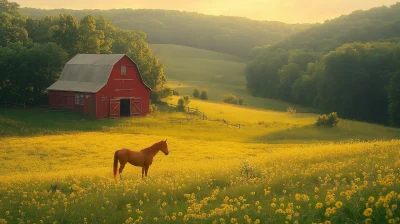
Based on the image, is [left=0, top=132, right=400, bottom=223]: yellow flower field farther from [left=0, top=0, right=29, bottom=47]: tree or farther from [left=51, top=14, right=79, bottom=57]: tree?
[left=0, top=0, right=29, bottom=47]: tree

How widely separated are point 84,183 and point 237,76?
474 feet

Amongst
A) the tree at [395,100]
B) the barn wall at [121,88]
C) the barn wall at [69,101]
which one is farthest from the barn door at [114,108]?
the tree at [395,100]

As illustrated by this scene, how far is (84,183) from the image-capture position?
58.1 ft

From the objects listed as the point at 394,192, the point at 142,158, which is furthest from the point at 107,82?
the point at 394,192

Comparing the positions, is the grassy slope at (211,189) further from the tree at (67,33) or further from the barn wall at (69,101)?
the tree at (67,33)

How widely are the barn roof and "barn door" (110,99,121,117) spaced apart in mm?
2342

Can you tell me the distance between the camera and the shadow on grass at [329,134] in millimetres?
49188

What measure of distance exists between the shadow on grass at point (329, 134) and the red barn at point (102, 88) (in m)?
16.9

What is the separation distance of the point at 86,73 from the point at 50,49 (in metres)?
6.30

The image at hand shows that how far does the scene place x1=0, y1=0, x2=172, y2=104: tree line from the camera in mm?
57625

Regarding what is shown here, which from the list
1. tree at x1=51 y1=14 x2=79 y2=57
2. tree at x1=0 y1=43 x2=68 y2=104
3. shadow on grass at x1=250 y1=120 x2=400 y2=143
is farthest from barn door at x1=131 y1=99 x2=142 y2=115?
shadow on grass at x1=250 y1=120 x2=400 y2=143

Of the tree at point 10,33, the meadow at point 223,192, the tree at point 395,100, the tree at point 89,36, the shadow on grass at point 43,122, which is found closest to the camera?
the meadow at point 223,192

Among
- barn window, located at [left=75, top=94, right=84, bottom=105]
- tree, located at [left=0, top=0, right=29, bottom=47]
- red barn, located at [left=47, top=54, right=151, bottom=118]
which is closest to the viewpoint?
red barn, located at [left=47, top=54, right=151, bottom=118]

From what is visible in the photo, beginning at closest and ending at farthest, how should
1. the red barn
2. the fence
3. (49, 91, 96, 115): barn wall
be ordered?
1. (49, 91, 96, 115): barn wall
2. the red barn
3. the fence
